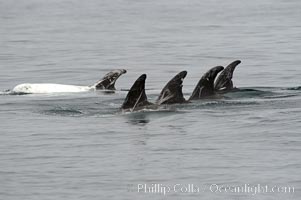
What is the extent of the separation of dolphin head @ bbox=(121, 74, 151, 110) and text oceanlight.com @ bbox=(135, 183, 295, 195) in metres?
5.78

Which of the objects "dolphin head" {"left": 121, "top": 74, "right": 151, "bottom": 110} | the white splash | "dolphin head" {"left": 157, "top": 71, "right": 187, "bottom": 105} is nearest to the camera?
"dolphin head" {"left": 121, "top": 74, "right": 151, "bottom": 110}

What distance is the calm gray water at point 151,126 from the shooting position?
1645 centimetres

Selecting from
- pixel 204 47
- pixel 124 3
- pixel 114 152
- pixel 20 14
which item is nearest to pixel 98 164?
pixel 114 152

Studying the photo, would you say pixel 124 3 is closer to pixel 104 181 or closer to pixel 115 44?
pixel 115 44

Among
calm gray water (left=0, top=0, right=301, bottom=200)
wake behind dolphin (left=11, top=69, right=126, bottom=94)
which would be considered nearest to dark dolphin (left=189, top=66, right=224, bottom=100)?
calm gray water (left=0, top=0, right=301, bottom=200)

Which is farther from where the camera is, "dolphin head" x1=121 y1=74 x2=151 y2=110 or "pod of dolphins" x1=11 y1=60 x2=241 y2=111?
"pod of dolphins" x1=11 y1=60 x2=241 y2=111

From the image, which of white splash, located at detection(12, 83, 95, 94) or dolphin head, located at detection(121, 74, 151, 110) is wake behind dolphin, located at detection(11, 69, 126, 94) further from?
dolphin head, located at detection(121, 74, 151, 110)

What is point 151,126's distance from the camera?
21.0m

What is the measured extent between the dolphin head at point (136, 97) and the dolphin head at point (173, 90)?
19.9 inches

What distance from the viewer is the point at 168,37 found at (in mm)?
46750

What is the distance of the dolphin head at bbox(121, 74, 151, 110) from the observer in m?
21.9

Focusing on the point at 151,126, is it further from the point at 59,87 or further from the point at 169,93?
the point at 59,87

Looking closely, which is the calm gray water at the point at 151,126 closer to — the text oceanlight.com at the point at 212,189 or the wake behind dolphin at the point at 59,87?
the text oceanlight.com at the point at 212,189

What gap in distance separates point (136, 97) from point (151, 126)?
1286mm
